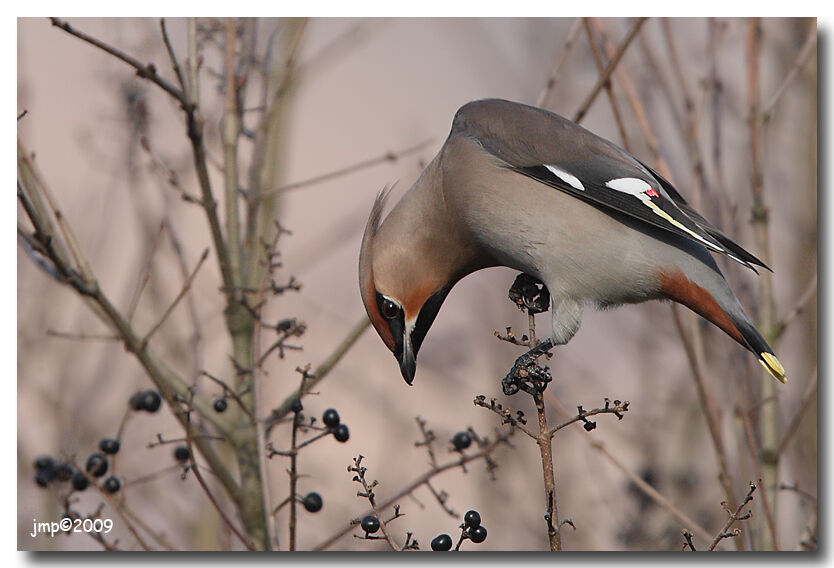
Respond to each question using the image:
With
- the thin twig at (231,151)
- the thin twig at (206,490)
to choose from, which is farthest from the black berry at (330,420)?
the thin twig at (231,151)

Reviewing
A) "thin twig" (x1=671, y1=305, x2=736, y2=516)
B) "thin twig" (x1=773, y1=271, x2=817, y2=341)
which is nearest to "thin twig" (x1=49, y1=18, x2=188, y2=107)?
"thin twig" (x1=671, y1=305, x2=736, y2=516)

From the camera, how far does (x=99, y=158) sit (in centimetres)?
287

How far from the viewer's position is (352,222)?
116 inches

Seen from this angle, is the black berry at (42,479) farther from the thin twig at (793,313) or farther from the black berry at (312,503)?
the thin twig at (793,313)

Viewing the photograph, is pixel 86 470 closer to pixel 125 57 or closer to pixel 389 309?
pixel 389 309

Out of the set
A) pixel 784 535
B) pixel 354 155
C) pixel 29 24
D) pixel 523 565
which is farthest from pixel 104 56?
pixel 784 535

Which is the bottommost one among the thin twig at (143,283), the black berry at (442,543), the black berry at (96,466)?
the black berry at (442,543)

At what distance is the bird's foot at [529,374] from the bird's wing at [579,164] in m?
0.35

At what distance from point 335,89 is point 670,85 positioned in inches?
36.8

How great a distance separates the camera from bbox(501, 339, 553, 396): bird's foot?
76.9 inches

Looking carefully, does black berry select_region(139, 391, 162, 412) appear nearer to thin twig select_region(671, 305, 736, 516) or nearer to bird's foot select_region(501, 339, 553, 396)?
bird's foot select_region(501, 339, 553, 396)

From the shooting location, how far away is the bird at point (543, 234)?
2133 millimetres

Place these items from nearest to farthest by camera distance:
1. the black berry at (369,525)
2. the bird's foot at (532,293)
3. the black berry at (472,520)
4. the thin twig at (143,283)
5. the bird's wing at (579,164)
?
1. the black berry at (472,520)
2. the black berry at (369,525)
3. the bird's wing at (579,164)
4. the thin twig at (143,283)
5. the bird's foot at (532,293)

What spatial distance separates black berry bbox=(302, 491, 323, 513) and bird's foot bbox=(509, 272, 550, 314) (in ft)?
2.06
